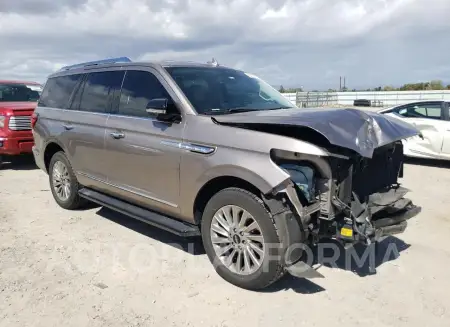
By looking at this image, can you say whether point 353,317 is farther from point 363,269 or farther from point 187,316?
point 187,316

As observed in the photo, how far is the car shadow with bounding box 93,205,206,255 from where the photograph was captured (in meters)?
4.62

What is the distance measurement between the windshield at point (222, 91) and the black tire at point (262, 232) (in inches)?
35.8

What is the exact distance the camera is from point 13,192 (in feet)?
23.9

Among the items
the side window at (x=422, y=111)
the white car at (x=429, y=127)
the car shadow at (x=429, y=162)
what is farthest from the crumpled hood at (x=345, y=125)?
the car shadow at (x=429, y=162)

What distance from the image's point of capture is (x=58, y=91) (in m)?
6.11

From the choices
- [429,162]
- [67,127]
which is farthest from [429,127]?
[67,127]

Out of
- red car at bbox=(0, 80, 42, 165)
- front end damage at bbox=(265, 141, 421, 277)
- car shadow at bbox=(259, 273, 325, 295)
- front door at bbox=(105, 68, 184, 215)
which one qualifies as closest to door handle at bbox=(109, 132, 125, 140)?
front door at bbox=(105, 68, 184, 215)

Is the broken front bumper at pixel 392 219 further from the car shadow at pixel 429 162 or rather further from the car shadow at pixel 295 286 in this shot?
the car shadow at pixel 429 162

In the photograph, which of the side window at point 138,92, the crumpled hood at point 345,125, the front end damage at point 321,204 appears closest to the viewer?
the crumpled hood at point 345,125

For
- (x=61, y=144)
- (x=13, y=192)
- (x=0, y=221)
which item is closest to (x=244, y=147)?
(x=61, y=144)

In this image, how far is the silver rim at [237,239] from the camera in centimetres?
358

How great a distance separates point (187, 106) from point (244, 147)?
86cm

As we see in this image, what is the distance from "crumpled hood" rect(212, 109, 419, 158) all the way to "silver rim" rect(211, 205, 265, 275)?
0.80 metres

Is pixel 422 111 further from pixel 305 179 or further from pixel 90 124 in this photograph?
pixel 90 124
